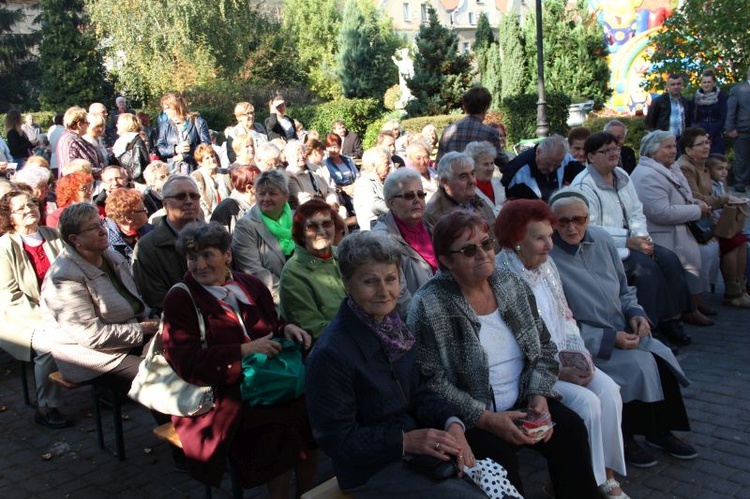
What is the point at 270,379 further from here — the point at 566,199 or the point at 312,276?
the point at 566,199

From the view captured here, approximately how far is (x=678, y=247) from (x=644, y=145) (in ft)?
3.46

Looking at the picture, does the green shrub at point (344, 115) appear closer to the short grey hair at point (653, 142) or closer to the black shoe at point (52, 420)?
the short grey hair at point (653, 142)

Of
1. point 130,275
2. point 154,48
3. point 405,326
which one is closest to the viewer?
point 405,326

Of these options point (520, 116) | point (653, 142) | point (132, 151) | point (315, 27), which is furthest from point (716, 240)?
point (315, 27)

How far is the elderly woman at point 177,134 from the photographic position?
902 cm

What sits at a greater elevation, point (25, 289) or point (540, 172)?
point (540, 172)

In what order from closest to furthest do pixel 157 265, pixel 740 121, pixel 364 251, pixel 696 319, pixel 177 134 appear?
pixel 364 251
pixel 157 265
pixel 696 319
pixel 177 134
pixel 740 121

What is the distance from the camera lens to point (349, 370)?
2789 mm

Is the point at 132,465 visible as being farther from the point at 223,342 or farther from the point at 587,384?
the point at 587,384

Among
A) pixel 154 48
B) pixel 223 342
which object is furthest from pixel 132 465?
pixel 154 48

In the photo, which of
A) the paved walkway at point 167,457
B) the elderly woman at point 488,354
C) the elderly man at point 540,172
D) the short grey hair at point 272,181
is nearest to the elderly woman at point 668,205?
the elderly man at point 540,172

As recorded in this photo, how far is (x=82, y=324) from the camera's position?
426 cm

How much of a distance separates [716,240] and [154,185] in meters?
5.84

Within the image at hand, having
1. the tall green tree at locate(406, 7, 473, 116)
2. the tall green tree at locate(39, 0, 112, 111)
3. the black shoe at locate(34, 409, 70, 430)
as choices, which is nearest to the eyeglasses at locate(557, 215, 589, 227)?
the black shoe at locate(34, 409, 70, 430)
